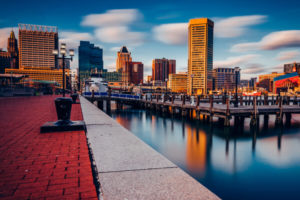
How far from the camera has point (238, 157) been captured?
1147 cm

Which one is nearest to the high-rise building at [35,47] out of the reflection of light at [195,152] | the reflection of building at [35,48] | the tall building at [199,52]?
the reflection of building at [35,48]

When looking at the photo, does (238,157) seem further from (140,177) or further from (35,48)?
(35,48)

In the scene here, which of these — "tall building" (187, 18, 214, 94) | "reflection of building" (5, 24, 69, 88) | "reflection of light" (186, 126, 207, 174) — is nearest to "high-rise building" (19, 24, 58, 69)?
"reflection of building" (5, 24, 69, 88)

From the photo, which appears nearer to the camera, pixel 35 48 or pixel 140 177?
pixel 140 177

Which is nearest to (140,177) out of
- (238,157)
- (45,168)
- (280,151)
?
(45,168)

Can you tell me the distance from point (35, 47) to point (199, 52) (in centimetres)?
15063

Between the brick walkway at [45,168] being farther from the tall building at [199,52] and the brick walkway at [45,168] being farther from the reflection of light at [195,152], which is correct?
the tall building at [199,52]

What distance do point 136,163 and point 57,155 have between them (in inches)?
72.8

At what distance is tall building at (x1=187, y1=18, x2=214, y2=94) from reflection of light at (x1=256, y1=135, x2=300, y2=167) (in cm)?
16579

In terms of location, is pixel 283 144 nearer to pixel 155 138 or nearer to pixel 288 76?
pixel 155 138

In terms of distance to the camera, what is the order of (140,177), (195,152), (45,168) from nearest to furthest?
(140,177) → (45,168) → (195,152)

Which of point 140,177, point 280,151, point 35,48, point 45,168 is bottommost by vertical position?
point 280,151

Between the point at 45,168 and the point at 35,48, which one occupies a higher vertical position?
the point at 35,48

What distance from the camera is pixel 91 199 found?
2.26 m
